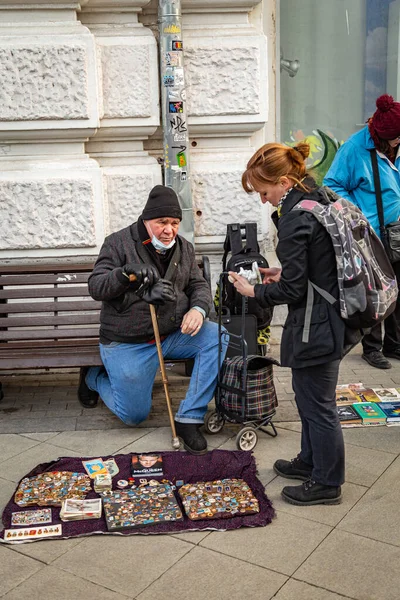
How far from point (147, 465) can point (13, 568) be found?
1.02 metres

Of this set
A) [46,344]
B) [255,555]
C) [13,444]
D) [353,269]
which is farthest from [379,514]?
[46,344]

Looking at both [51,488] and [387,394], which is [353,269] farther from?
[387,394]

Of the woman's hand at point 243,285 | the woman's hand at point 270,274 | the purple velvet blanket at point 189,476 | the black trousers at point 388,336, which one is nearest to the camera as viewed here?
the purple velvet blanket at point 189,476

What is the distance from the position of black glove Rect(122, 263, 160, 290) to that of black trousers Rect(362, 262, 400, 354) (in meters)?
2.17

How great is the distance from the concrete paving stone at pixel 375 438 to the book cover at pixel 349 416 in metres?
0.05

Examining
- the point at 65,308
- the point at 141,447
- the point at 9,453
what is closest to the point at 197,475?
the point at 141,447

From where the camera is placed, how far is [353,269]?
10.4 ft

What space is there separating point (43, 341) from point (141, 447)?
1158 millimetres

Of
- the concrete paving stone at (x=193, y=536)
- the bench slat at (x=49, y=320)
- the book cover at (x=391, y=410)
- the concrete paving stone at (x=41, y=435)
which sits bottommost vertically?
the concrete paving stone at (x=193, y=536)

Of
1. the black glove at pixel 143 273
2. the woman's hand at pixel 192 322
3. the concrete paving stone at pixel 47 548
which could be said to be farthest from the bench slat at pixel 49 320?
the concrete paving stone at pixel 47 548

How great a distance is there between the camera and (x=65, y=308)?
16.4 ft

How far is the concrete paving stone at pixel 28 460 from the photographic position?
3.92m

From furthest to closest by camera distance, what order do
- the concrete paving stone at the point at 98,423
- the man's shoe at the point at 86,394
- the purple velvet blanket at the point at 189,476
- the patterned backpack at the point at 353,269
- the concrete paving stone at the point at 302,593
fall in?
the man's shoe at the point at 86,394
the concrete paving stone at the point at 98,423
the purple velvet blanket at the point at 189,476
the patterned backpack at the point at 353,269
the concrete paving stone at the point at 302,593

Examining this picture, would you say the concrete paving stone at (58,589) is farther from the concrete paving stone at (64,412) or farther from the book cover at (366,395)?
the book cover at (366,395)
